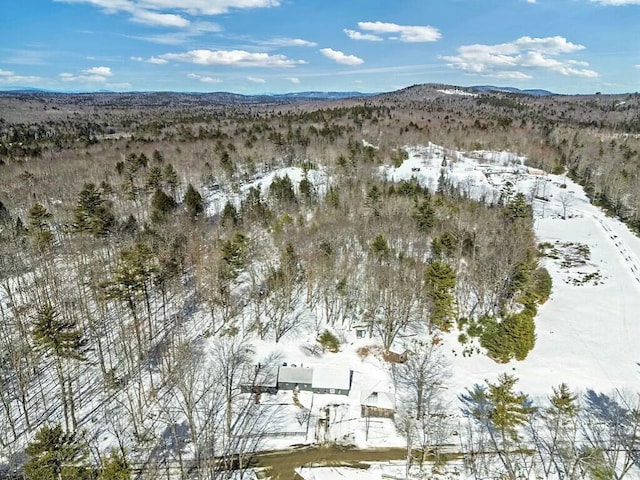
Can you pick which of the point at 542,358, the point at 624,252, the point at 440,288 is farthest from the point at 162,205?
the point at 624,252

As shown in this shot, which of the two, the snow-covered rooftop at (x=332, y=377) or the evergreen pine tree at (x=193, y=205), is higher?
the evergreen pine tree at (x=193, y=205)

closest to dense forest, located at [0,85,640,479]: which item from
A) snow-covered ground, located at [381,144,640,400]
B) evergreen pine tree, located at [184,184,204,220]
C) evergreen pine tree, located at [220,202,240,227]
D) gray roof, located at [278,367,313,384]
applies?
evergreen pine tree, located at [184,184,204,220]

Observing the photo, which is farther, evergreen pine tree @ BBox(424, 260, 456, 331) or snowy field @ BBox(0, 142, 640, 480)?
evergreen pine tree @ BBox(424, 260, 456, 331)

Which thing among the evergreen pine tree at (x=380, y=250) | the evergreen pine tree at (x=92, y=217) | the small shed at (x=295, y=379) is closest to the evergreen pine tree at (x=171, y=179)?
the evergreen pine tree at (x=92, y=217)

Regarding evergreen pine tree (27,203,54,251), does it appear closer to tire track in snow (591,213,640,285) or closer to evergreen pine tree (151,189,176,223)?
evergreen pine tree (151,189,176,223)

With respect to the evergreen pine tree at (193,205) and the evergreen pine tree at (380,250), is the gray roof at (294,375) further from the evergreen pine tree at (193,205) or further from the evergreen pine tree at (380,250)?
the evergreen pine tree at (193,205)

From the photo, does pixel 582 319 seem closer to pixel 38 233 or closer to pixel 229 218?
pixel 229 218
